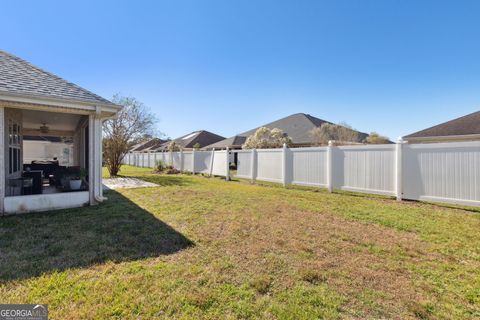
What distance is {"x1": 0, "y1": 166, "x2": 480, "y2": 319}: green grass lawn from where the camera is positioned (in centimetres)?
248

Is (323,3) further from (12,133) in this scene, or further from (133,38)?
(12,133)

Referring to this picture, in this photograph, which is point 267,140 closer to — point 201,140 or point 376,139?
point 376,139

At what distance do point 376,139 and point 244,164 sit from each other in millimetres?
17181

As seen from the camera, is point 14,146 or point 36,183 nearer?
point 36,183

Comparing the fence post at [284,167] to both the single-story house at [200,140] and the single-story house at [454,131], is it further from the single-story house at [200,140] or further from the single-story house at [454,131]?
the single-story house at [200,140]

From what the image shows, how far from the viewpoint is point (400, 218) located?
19.2ft

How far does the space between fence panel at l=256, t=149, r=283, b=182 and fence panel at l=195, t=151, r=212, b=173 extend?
5.33 metres

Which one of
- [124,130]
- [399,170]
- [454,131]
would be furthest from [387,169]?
[124,130]

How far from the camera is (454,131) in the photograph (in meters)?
13.4

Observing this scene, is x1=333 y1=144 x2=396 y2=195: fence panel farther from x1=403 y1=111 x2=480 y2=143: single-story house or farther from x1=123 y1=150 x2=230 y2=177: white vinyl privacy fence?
x1=403 y1=111 x2=480 y2=143: single-story house

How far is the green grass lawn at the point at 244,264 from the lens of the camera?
8.15 feet

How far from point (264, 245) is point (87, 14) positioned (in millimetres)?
11317

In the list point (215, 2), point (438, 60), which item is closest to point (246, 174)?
point (215, 2)

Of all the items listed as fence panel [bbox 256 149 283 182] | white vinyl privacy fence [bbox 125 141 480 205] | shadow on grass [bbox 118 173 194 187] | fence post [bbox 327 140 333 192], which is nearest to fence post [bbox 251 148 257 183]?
white vinyl privacy fence [bbox 125 141 480 205]
